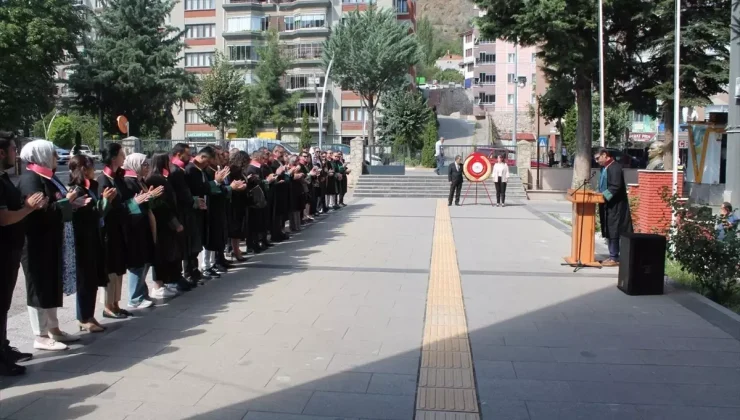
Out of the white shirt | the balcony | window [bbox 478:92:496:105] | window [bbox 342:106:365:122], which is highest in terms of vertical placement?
the balcony

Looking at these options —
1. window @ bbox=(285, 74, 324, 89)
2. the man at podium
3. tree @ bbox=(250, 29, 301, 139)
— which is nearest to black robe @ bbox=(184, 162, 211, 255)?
the man at podium

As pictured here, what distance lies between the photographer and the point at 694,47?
24.8 metres

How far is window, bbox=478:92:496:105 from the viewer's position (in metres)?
97.6

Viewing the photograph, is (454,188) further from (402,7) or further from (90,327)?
(402,7)

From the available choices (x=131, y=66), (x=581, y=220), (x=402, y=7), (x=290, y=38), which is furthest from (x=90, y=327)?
(x=402, y=7)

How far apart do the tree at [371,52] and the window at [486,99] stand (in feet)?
128

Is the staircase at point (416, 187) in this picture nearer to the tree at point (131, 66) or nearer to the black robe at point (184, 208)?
the black robe at point (184, 208)

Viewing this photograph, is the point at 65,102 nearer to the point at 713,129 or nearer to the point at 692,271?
the point at 713,129

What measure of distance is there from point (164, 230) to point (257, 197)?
3530 mm

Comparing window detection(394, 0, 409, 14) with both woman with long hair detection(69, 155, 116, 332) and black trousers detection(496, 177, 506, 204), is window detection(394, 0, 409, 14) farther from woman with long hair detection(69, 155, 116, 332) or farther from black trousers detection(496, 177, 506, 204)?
woman with long hair detection(69, 155, 116, 332)

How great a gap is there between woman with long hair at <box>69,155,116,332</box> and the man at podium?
24.5 ft

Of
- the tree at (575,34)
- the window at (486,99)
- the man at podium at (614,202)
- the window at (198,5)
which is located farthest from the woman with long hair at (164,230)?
the window at (486,99)

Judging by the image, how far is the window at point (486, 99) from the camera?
9755 cm

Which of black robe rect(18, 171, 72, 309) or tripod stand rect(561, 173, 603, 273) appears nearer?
black robe rect(18, 171, 72, 309)
